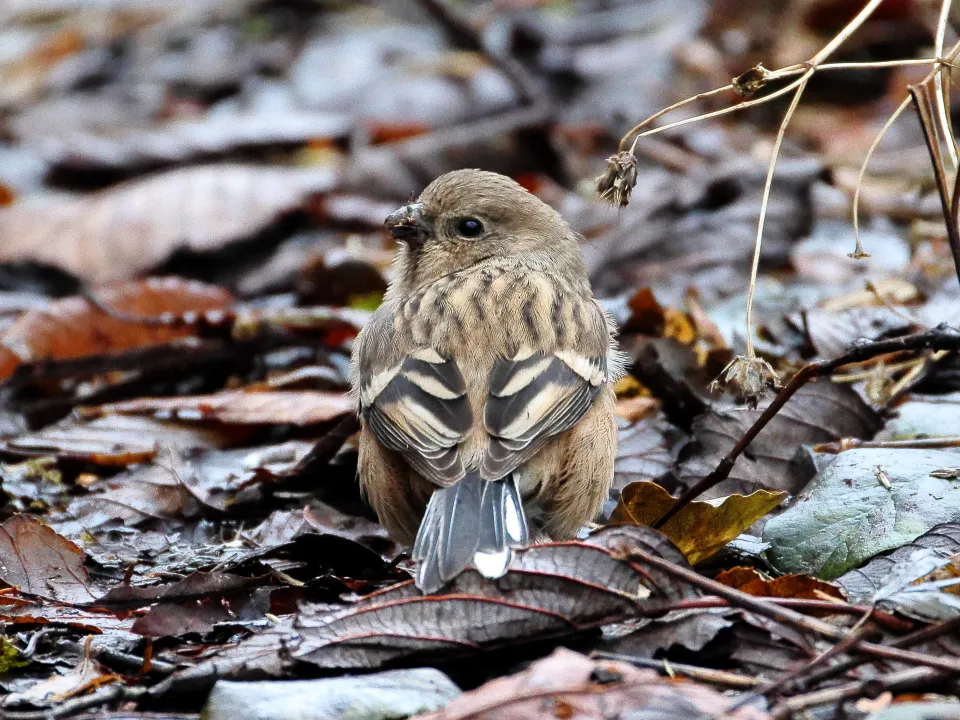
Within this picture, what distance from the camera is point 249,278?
8.77 m

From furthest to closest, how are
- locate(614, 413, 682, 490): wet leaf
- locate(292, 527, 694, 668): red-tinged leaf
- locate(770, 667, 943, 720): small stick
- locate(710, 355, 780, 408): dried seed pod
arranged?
1. locate(614, 413, 682, 490): wet leaf
2. locate(710, 355, 780, 408): dried seed pod
3. locate(292, 527, 694, 668): red-tinged leaf
4. locate(770, 667, 943, 720): small stick

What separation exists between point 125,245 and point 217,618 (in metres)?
5.41

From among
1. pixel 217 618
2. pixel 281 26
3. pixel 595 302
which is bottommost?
pixel 217 618

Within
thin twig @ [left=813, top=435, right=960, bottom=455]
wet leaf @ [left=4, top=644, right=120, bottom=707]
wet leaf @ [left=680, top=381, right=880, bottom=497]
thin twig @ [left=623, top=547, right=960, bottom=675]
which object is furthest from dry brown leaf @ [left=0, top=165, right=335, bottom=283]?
thin twig @ [left=623, top=547, right=960, bottom=675]

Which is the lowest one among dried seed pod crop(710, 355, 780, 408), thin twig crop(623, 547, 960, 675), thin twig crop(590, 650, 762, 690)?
thin twig crop(590, 650, 762, 690)

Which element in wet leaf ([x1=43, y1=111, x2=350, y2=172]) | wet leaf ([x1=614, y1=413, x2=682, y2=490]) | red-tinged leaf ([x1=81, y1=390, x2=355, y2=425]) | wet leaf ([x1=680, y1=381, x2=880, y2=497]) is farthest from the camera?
wet leaf ([x1=43, y1=111, x2=350, y2=172])

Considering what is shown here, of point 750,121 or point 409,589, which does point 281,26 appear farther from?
point 409,589

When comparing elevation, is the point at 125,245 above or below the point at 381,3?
below

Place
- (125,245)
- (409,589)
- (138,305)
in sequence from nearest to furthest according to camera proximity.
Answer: (409,589), (138,305), (125,245)

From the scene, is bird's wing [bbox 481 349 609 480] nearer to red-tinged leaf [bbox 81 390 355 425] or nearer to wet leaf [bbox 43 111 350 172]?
red-tinged leaf [bbox 81 390 355 425]

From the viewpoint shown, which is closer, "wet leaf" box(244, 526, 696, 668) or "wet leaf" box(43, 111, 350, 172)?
"wet leaf" box(244, 526, 696, 668)

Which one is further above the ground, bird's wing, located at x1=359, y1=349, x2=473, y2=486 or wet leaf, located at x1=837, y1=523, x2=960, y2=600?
bird's wing, located at x1=359, y1=349, x2=473, y2=486

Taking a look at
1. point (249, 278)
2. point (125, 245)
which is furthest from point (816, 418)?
point (125, 245)

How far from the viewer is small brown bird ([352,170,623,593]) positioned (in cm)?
406
